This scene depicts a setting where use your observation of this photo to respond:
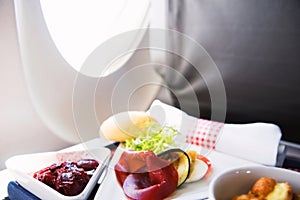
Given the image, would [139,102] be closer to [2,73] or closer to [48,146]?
[48,146]

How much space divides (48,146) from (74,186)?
308mm

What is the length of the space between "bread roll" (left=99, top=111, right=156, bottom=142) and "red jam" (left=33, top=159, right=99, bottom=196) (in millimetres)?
188

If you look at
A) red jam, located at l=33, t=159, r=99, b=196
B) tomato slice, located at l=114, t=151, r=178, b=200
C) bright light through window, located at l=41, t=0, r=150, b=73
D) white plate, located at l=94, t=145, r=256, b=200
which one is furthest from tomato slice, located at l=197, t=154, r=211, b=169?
bright light through window, located at l=41, t=0, r=150, b=73

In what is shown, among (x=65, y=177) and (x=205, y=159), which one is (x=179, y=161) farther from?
(x=65, y=177)

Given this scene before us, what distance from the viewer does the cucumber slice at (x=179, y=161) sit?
0.57 m

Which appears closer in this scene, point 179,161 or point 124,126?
point 179,161

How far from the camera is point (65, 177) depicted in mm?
531

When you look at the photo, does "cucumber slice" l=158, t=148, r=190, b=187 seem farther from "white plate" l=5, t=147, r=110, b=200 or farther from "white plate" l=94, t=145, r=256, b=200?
"white plate" l=5, t=147, r=110, b=200

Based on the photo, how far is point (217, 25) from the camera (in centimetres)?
89

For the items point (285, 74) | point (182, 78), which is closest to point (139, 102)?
point (182, 78)

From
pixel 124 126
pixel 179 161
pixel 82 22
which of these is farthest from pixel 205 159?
pixel 82 22

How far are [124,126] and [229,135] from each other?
265mm

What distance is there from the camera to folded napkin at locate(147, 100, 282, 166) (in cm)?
71

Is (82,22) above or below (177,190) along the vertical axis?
above
